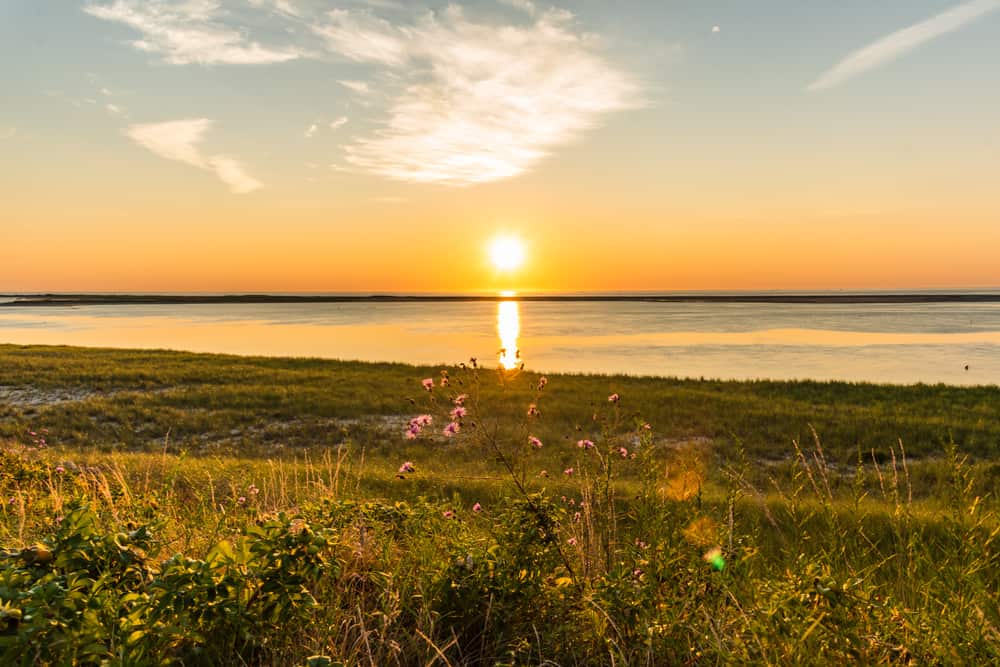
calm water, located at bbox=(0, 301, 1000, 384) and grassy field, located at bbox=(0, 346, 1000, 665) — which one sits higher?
grassy field, located at bbox=(0, 346, 1000, 665)

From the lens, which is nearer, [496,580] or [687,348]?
[496,580]

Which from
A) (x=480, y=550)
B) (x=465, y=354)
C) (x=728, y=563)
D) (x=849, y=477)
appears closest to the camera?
(x=728, y=563)

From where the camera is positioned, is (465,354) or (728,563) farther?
(465,354)

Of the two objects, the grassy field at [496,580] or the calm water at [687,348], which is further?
the calm water at [687,348]

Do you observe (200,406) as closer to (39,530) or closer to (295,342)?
(39,530)

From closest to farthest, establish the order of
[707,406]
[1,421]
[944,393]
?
[1,421] → [707,406] → [944,393]

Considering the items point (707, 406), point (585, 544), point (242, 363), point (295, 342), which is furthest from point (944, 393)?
point (295, 342)

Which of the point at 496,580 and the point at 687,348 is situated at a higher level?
the point at 496,580

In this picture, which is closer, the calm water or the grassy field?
the grassy field

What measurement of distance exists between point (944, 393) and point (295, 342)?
165 feet

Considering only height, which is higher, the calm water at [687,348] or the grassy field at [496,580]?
the grassy field at [496,580]

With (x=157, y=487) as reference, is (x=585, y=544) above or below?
above

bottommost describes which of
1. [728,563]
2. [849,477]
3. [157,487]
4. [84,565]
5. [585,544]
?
[849,477]

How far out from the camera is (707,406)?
21.9 meters
